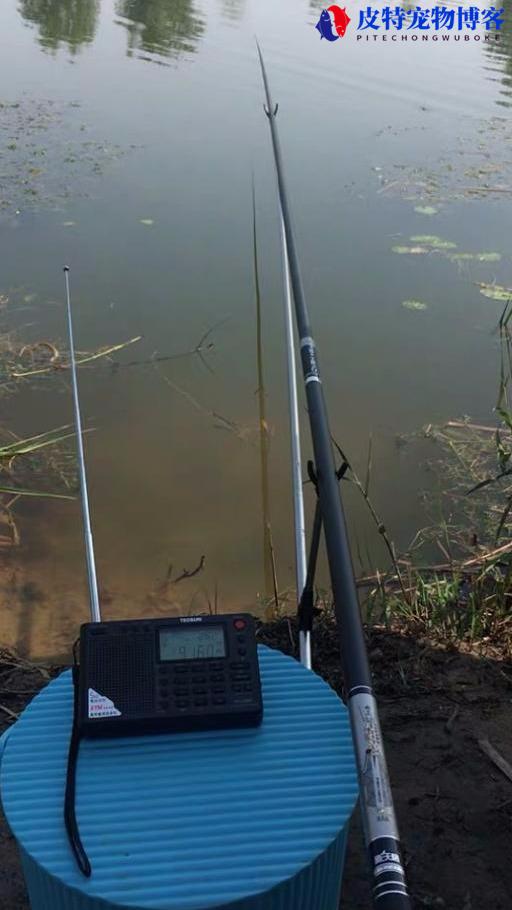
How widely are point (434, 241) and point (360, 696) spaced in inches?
158

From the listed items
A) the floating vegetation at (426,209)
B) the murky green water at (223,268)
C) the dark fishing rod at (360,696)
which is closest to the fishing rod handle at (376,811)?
the dark fishing rod at (360,696)

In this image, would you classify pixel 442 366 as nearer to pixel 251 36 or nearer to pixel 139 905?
pixel 139 905

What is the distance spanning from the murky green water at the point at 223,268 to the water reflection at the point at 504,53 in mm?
44

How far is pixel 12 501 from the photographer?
284 centimetres

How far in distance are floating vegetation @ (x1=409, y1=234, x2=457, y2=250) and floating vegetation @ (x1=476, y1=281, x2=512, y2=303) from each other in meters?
0.44

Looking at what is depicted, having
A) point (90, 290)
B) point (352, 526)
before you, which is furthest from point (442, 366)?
point (90, 290)

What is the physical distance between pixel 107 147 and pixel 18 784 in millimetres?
5074

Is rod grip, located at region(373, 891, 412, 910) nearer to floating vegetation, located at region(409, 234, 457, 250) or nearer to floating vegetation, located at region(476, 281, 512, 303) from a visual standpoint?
floating vegetation, located at region(476, 281, 512, 303)

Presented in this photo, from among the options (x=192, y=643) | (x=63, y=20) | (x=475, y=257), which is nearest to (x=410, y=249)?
(x=475, y=257)

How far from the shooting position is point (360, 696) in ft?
3.01

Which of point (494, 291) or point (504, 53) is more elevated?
point (504, 53)

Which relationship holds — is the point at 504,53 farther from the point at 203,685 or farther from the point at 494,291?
the point at 203,685

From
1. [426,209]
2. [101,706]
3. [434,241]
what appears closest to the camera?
[101,706]

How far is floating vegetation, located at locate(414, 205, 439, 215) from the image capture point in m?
4.94
